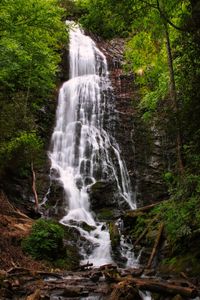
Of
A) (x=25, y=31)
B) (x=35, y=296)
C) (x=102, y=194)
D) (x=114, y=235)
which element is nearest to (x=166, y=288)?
(x=35, y=296)

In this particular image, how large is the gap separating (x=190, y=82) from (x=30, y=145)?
840cm

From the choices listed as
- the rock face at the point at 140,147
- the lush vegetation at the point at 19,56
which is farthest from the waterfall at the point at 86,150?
the lush vegetation at the point at 19,56

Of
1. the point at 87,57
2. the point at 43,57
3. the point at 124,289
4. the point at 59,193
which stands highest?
the point at 87,57

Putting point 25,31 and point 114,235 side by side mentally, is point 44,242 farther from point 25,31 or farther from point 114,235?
point 25,31

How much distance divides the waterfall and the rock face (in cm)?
53

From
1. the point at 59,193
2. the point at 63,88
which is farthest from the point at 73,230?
the point at 63,88

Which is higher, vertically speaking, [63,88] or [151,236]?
[63,88]

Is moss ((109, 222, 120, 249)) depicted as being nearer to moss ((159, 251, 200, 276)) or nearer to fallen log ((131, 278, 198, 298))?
moss ((159, 251, 200, 276))

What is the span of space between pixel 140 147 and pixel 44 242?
1262cm

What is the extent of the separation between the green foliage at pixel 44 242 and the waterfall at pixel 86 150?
77.2 inches

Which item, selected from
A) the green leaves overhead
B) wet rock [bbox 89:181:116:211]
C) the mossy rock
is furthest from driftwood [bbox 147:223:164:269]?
the green leaves overhead

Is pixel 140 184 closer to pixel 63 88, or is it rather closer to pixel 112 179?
pixel 112 179

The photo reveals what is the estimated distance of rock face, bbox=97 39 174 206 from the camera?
21656 mm

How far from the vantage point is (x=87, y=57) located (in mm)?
32062
